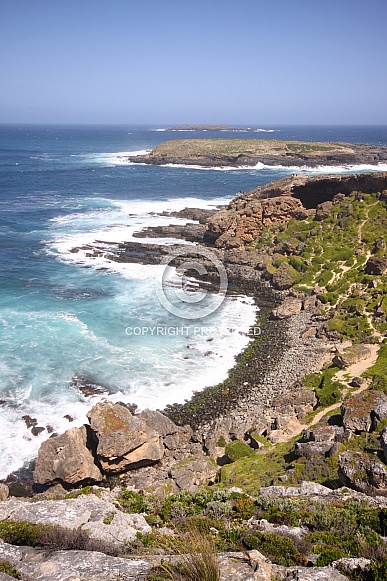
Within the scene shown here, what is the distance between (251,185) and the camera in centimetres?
10112

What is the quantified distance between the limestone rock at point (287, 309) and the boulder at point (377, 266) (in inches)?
285

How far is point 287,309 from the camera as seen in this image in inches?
1455

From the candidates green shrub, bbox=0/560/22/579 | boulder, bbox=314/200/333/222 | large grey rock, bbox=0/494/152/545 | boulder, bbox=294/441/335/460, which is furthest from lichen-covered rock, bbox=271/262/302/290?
green shrub, bbox=0/560/22/579

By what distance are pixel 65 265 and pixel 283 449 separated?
3490 cm

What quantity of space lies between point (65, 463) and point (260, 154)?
148 m

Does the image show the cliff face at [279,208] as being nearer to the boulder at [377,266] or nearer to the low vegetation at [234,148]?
the boulder at [377,266]

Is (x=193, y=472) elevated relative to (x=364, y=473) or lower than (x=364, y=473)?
lower

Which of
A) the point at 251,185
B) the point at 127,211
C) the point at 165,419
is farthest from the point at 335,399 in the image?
the point at 251,185

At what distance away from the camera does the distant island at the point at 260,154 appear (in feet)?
460

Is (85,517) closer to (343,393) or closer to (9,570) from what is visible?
(9,570)

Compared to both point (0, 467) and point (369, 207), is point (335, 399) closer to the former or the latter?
point (0, 467)

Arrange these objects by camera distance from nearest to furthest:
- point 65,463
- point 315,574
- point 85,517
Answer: point 315,574 < point 85,517 < point 65,463

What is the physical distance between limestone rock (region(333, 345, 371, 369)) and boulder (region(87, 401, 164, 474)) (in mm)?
12663

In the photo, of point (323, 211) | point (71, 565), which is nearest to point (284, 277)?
point (323, 211)
